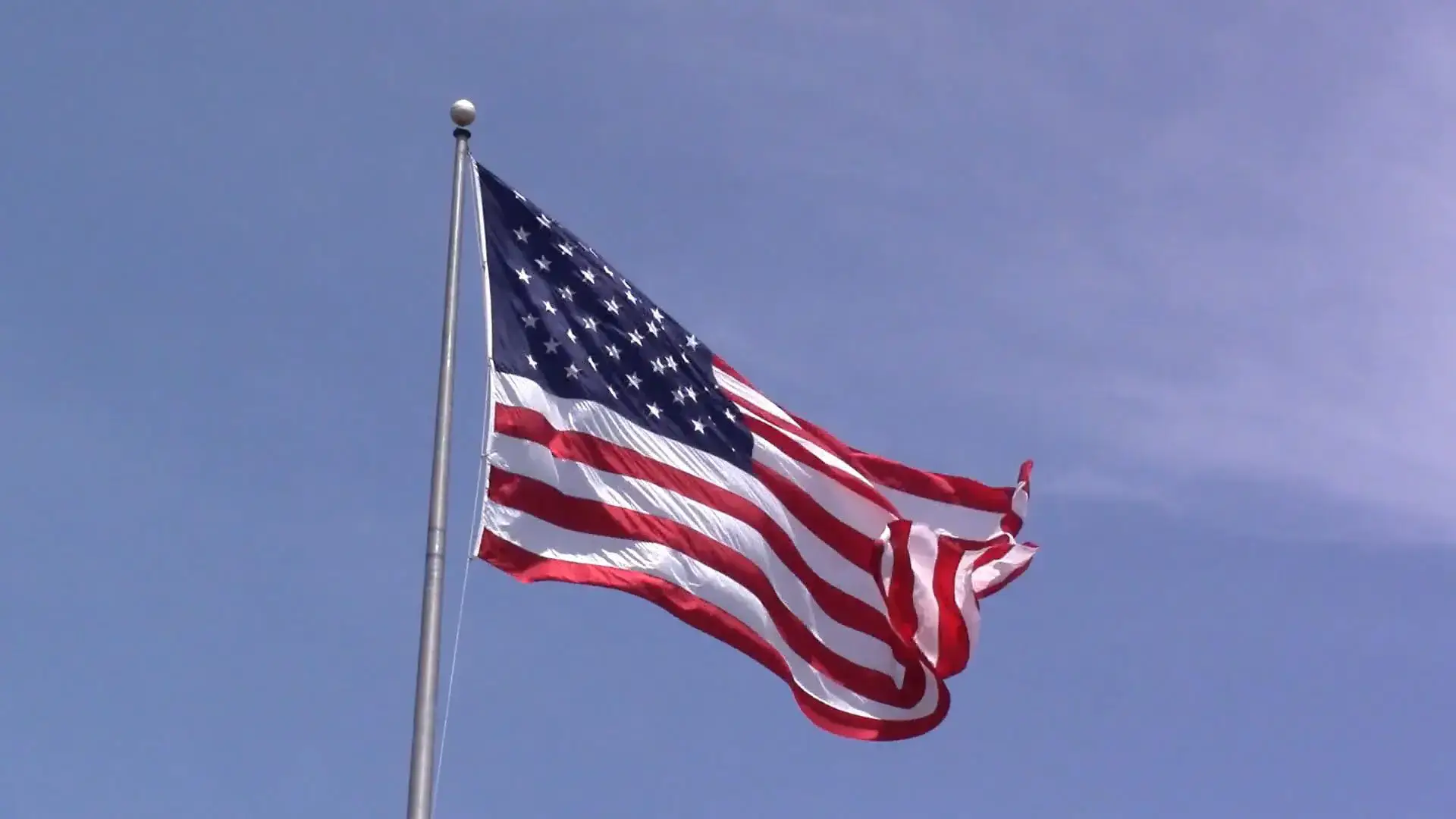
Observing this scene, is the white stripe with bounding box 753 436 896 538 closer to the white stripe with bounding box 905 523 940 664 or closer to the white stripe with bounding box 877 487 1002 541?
the white stripe with bounding box 905 523 940 664

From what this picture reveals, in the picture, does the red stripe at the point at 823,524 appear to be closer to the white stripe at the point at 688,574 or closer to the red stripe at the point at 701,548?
the red stripe at the point at 701,548

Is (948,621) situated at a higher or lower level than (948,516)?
lower

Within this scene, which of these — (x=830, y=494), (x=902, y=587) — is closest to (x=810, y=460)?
(x=830, y=494)

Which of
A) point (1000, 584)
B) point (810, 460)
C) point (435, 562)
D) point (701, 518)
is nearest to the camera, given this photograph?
point (435, 562)

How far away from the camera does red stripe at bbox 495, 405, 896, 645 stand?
56.1 feet

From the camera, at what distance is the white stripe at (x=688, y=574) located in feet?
53.9

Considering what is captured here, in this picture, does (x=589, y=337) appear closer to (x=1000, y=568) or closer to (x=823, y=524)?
(x=823, y=524)

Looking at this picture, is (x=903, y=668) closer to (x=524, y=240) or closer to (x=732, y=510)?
(x=732, y=510)

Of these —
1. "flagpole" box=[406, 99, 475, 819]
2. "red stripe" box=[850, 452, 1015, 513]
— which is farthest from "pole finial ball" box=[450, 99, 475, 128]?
"red stripe" box=[850, 452, 1015, 513]

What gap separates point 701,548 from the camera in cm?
1845

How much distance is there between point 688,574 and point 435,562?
4.21 metres

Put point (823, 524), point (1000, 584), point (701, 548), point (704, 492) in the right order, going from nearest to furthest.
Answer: point (701, 548)
point (704, 492)
point (823, 524)
point (1000, 584)

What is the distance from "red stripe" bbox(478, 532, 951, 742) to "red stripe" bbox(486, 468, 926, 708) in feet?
1.00

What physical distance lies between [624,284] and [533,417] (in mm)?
2851
